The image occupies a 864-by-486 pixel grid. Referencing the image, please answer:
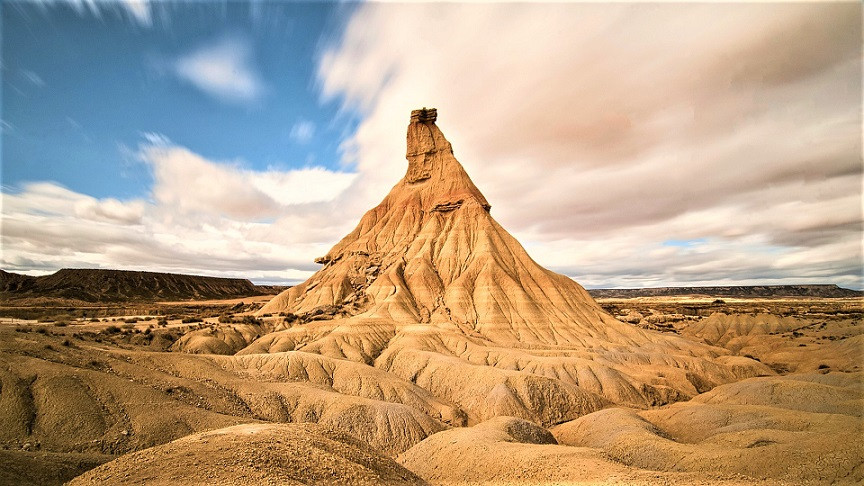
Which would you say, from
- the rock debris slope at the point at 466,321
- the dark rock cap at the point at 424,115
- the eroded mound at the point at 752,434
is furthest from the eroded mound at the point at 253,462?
the dark rock cap at the point at 424,115

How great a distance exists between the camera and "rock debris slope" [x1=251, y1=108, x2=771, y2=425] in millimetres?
40219

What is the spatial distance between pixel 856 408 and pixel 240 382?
149 feet

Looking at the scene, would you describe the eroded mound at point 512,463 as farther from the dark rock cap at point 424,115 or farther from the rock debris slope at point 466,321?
the dark rock cap at point 424,115

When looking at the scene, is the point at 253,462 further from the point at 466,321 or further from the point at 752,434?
the point at 466,321

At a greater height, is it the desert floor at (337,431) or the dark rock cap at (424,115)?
the dark rock cap at (424,115)

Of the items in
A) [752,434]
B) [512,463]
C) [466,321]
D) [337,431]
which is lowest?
[752,434]

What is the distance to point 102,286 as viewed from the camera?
448 feet

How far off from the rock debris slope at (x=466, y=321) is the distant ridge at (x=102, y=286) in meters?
94.6

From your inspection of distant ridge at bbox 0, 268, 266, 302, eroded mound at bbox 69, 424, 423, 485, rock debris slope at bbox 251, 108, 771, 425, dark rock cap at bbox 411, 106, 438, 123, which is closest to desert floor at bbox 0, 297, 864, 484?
eroded mound at bbox 69, 424, 423, 485

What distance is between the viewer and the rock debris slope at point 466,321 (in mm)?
40219

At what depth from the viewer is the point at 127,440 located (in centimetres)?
1823

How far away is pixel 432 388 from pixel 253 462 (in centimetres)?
3078

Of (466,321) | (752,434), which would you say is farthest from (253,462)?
(466,321)

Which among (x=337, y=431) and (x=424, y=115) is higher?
(x=424, y=115)
